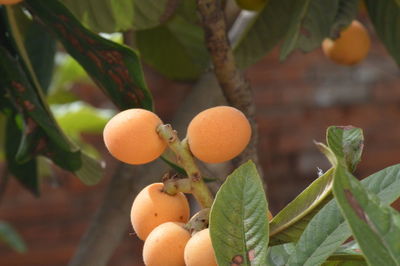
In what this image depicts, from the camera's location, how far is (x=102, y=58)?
2.91 feet

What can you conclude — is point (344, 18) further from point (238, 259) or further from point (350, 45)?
point (238, 259)

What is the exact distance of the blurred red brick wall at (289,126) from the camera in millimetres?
2781

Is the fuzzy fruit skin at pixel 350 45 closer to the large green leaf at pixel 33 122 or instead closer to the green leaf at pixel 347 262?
the large green leaf at pixel 33 122

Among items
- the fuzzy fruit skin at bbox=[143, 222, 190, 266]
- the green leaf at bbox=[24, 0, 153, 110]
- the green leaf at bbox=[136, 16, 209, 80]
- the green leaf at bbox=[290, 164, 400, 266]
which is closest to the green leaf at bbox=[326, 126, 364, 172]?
the green leaf at bbox=[290, 164, 400, 266]

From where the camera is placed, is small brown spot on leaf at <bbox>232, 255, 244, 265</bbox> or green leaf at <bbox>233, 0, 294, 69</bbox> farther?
green leaf at <bbox>233, 0, 294, 69</bbox>

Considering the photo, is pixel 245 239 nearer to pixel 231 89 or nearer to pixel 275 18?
pixel 231 89

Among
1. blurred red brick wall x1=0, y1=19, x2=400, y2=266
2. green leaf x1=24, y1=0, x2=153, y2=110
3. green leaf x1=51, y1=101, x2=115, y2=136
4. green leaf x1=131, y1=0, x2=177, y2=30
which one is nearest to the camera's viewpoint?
green leaf x1=24, y1=0, x2=153, y2=110

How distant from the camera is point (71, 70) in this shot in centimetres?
187

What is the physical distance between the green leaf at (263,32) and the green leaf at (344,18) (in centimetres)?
8

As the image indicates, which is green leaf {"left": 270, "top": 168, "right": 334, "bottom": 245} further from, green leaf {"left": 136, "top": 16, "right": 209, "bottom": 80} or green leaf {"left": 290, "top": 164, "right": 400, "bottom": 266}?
green leaf {"left": 136, "top": 16, "right": 209, "bottom": 80}

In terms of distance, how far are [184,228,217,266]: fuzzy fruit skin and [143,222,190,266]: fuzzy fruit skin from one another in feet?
0.05

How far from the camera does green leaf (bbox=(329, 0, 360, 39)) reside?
1037mm

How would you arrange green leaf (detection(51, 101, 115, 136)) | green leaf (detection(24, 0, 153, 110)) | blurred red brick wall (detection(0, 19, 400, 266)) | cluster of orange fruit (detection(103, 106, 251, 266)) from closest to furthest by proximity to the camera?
cluster of orange fruit (detection(103, 106, 251, 266))
green leaf (detection(24, 0, 153, 110))
green leaf (detection(51, 101, 115, 136))
blurred red brick wall (detection(0, 19, 400, 266))

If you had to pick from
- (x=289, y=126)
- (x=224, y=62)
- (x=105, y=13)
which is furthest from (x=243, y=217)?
(x=289, y=126)
